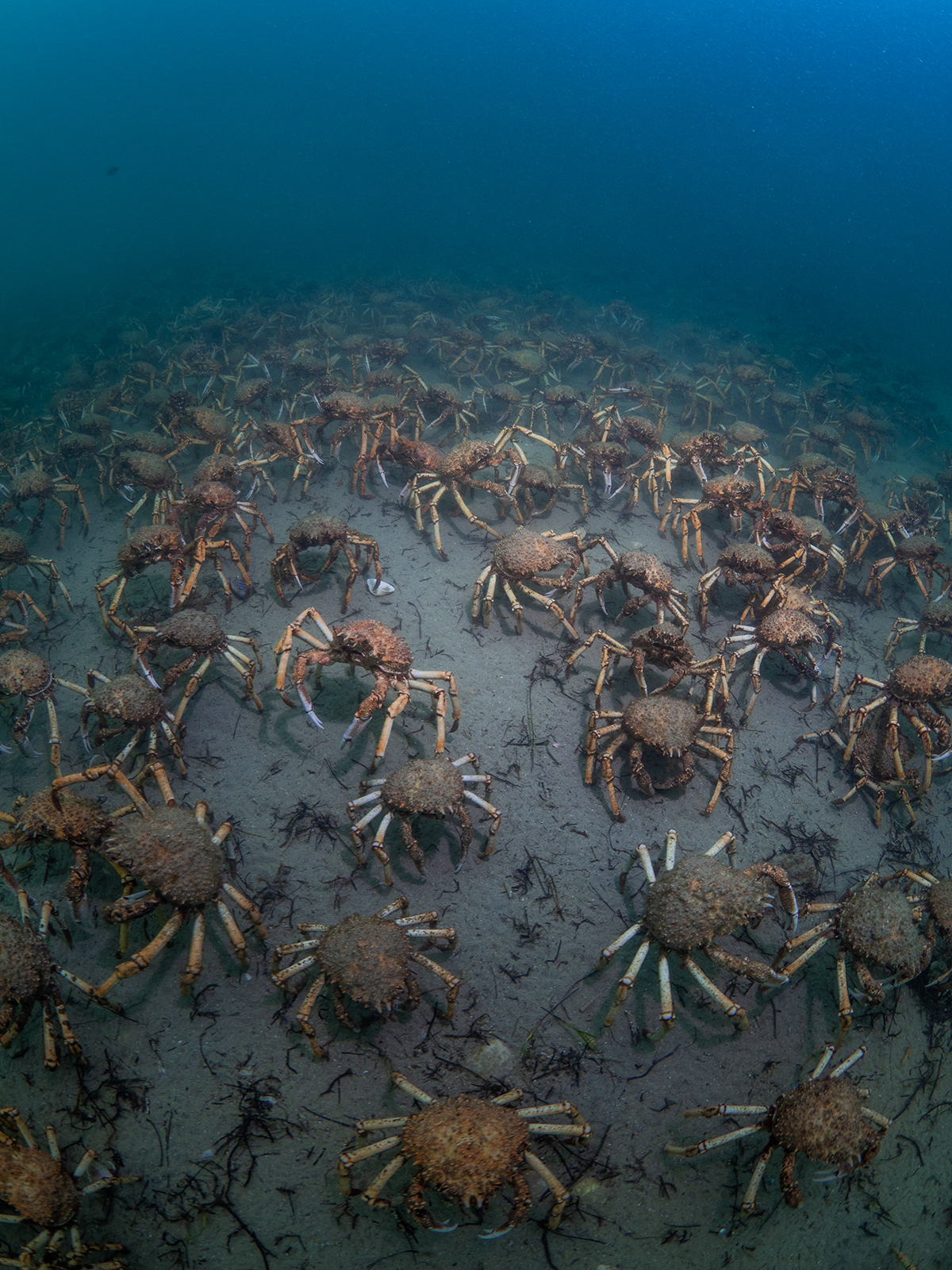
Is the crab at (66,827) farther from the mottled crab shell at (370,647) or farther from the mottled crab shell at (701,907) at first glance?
the mottled crab shell at (701,907)

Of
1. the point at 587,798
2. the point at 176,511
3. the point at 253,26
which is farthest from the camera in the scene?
the point at 253,26

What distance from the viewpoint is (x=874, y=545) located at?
1055cm

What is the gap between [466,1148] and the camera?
11.0ft

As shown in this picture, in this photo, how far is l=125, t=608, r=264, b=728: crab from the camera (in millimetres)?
6172

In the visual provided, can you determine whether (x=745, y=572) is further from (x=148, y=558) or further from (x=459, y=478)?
(x=148, y=558)

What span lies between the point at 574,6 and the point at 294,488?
202 m

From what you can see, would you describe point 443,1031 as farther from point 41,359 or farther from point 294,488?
point 41,359

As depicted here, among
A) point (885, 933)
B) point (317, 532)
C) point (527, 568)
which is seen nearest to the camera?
point (885, 933)

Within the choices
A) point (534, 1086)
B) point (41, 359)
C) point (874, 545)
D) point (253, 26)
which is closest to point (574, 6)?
point (253, 26)

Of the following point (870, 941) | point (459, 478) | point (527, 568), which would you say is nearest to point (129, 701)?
point (527, 568)

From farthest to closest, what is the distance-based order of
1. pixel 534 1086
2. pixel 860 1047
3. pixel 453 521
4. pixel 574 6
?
pixel 574 6 → pixel 453 521 → pixel 860 1047 → pixel 534 1086

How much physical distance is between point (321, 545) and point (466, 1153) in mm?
6606

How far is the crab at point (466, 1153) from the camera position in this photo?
3.34 m

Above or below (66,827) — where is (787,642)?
above
